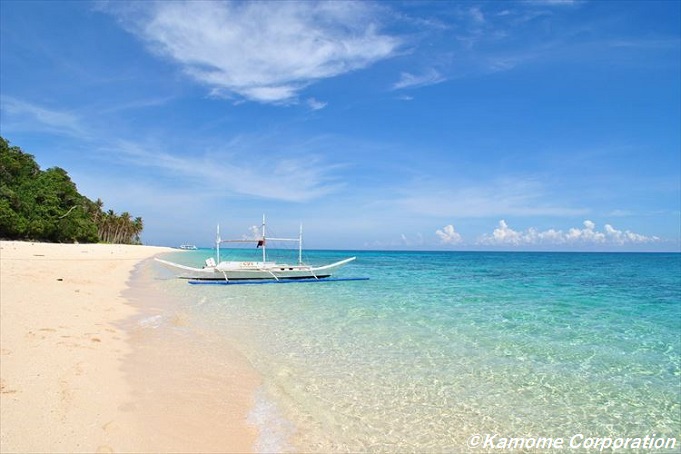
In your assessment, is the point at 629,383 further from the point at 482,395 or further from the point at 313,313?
the point at 313,313

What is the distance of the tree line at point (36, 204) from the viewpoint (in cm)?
5316

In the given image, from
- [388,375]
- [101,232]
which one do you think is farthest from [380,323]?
[101,232]

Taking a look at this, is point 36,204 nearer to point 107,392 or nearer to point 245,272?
point 245,272

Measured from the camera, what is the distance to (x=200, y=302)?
60.5 ft

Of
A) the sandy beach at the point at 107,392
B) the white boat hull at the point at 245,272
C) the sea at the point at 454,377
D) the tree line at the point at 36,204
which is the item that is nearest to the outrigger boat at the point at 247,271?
the white boat hull at the point at 245,272

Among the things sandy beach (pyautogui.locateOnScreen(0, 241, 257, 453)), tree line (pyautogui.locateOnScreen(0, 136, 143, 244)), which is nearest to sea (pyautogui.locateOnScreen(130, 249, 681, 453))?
sandy beach (pyautogui.locateOnScreen(0, 241, 257, 453))

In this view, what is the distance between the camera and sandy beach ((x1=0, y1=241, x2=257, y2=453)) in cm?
466

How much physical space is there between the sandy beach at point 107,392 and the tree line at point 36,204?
5478cm

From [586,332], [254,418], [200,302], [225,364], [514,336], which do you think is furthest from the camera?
[200,302]

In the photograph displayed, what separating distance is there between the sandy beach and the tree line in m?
54.8

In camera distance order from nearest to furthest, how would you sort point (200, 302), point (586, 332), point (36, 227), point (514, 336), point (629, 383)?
1. point (629, 383)
2. point (514, 336)
3. point (586, 332)
4. point (200, 302)
5. point (36, 227)

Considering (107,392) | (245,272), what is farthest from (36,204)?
(107,392)

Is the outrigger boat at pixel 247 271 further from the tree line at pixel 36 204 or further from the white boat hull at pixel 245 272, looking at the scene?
the tree line at pixel 36 204

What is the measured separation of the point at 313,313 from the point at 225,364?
23.0ft
